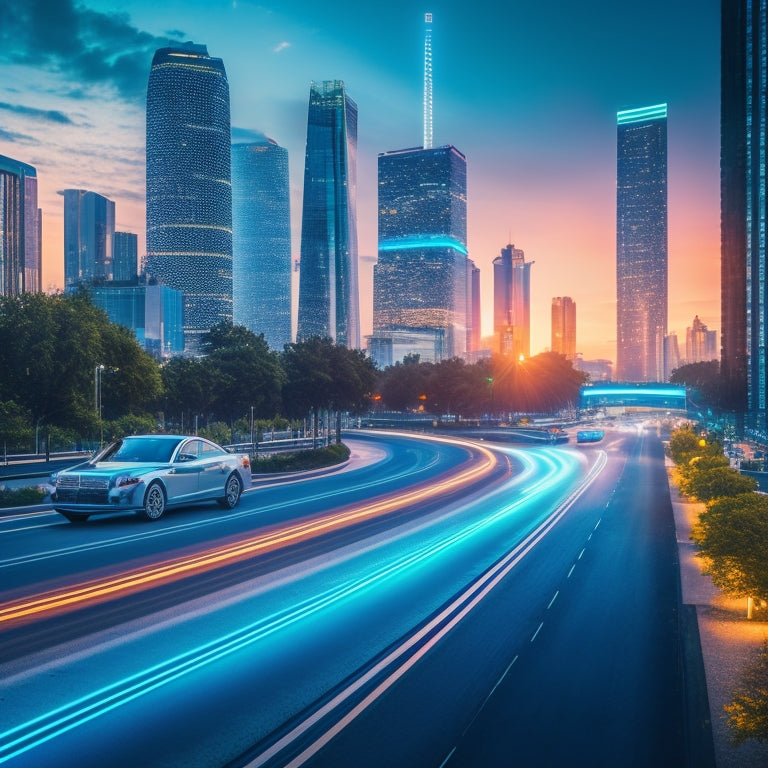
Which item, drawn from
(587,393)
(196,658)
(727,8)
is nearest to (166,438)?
(196,658)

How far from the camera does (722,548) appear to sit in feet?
34.8

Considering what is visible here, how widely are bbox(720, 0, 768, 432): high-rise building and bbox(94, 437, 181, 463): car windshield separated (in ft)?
311

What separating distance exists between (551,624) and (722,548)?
9.28 feet

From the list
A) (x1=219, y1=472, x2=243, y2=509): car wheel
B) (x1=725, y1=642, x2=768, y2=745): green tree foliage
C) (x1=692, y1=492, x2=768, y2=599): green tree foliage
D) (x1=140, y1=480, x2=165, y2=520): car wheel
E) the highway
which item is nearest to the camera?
(x1=725, y1=642, x2=768, y2=745): green tree foliage

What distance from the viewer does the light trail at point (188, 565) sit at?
9773 millimetres

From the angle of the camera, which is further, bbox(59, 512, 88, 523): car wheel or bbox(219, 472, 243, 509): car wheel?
bbox(219, 472, 243, 509): car wheel

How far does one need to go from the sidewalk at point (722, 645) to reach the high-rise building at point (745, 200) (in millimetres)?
95997

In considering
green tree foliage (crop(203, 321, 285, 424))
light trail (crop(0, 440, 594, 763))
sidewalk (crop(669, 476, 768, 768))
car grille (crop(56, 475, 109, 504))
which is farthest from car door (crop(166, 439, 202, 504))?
green tree foliage (crop(203, 321, 285, 424))

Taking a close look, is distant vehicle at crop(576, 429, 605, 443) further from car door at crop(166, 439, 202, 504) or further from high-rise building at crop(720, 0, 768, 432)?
car door at crop(166, 439, 202, 504)

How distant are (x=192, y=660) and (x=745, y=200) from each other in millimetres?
115321

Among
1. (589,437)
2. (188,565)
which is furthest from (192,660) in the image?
(589,437)

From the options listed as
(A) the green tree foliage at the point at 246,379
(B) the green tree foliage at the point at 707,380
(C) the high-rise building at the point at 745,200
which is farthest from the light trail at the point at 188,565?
(B) the green tree foliage at the point at 707,380

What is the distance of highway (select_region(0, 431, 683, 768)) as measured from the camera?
6.04 metres

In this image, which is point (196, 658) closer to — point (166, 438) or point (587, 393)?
point (166, 438)
